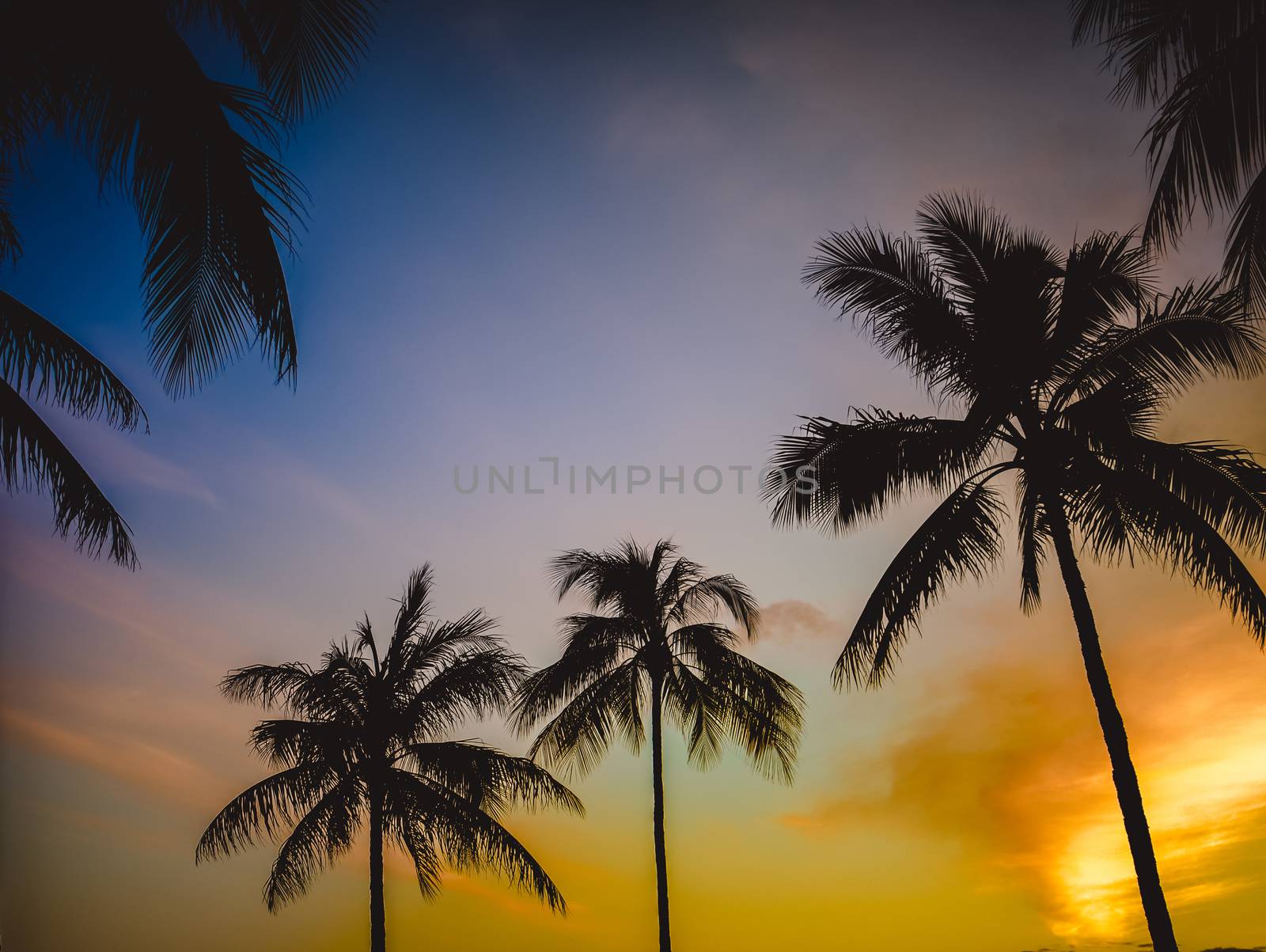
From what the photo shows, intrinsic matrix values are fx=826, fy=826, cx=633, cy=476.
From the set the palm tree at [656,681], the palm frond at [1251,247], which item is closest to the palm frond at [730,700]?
the palm tree at [656,681]

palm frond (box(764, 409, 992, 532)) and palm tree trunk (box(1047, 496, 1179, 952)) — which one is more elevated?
palm frond (box(764, 409, 992, 532))

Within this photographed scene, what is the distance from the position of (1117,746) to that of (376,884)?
1363 cm

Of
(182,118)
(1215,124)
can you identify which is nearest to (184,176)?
(182,118)

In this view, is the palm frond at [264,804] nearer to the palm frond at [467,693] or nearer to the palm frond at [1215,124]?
the palm frond at [467,693]

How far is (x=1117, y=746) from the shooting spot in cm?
952

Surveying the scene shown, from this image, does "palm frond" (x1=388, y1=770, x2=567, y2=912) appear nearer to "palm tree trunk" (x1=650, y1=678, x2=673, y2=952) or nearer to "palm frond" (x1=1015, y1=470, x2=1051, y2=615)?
"palm tree trunk" (x1=650, y1=678, x2=673, y2=952)

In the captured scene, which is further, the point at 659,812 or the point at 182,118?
the point at 659,812

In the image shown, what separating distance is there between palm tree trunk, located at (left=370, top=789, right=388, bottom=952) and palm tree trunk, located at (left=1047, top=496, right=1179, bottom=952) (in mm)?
13230

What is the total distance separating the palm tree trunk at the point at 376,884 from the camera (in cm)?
1596

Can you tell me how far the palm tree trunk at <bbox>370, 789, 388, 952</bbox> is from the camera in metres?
16.0

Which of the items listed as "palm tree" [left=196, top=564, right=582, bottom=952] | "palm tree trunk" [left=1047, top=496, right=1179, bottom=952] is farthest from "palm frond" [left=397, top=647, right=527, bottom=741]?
"palm tree trunk" [left=1047, top=496, right=1179, bottom=952]

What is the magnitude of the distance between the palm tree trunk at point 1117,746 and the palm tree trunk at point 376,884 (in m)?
13.2

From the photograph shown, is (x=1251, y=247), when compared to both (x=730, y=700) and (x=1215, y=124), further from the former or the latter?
(x=730, y=700)

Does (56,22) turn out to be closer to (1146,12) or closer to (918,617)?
(1146,12)
